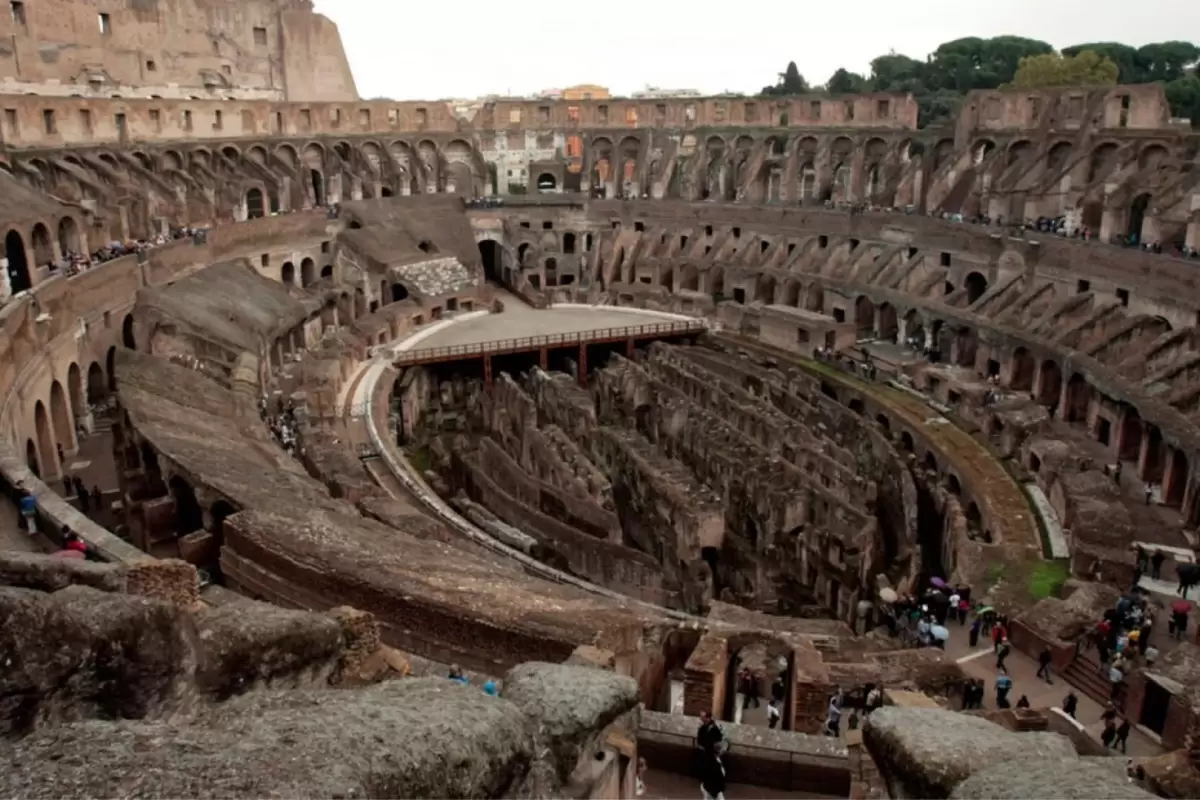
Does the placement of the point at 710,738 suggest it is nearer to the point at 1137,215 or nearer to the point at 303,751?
the point at 303,751

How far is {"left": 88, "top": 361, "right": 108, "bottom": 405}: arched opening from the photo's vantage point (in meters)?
25.6

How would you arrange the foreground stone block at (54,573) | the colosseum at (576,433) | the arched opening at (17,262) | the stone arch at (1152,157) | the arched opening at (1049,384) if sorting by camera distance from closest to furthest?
the colosseum at (576,433) → the foreground stone block at (54,573) → the arched opening at (17,262) → the arched opening at (1049,384) → the stone arch at (1152,157)

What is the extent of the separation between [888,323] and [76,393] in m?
25.8

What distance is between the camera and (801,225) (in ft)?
131

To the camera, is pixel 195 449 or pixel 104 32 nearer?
pixel 195 449

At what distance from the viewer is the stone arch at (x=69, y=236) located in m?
28.8

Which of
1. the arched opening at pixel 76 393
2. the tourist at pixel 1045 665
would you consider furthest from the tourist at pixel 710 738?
the arched opening at pixel 76 393

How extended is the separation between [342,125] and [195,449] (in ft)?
112

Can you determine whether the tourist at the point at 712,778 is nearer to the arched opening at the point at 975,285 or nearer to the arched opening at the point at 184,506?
the arched opening at the point at 184,506

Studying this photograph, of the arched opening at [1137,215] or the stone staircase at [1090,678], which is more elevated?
the arched opening at [1137,215]

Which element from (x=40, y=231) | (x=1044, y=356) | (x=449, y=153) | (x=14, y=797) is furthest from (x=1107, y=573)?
(x=449, y=153)

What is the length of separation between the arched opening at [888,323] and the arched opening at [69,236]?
2675 centimetres

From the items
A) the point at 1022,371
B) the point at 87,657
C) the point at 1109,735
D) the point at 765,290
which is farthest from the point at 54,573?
the point at 765,290

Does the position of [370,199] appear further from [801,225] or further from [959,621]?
[959,621]
